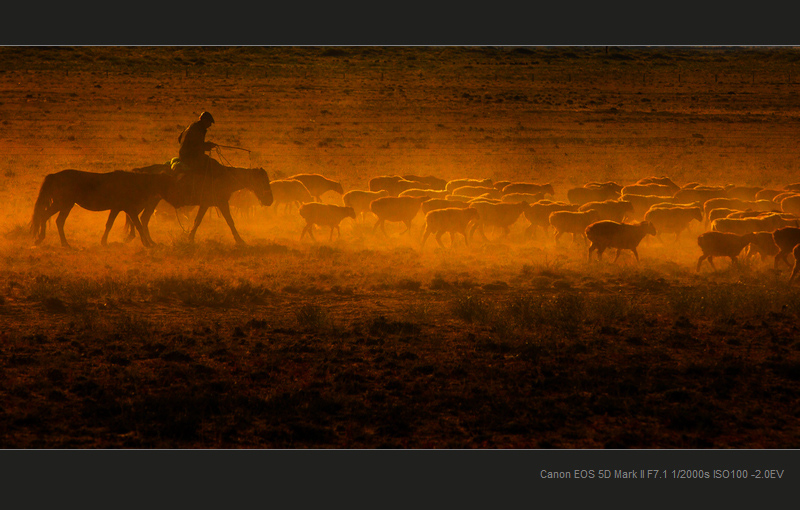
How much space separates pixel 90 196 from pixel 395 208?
6290mm

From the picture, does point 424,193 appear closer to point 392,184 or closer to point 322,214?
point 392,184

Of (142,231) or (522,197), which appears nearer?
(142,231)

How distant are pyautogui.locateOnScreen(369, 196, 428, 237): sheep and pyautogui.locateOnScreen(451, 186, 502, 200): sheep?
274 centimetres

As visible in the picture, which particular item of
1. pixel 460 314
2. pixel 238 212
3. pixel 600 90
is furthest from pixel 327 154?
pixel 600 90

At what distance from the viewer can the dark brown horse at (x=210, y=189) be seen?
1580cm

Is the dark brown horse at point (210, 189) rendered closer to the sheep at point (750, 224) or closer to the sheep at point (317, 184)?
the sheep at point (317, 184)

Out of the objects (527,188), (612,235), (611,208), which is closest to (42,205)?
(612,235)

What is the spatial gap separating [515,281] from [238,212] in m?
9.30

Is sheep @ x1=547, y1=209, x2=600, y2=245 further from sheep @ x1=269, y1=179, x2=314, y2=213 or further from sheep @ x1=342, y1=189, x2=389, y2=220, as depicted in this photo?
sheep @ x1=269, y1=179, x2=314, y2=213

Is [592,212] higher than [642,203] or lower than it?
lower

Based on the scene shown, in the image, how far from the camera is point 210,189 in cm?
1591

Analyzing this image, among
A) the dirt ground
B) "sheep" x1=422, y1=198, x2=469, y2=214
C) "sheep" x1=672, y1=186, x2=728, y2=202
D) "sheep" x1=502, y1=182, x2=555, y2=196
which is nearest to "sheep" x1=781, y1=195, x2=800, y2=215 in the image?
"sheep" x1=672, y1=186, x2=728, y2=202

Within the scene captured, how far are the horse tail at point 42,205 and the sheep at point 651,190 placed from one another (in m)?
13.7

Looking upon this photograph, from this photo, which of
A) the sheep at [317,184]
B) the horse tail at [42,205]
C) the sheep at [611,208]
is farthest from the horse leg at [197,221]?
the sheep at [611,208]
